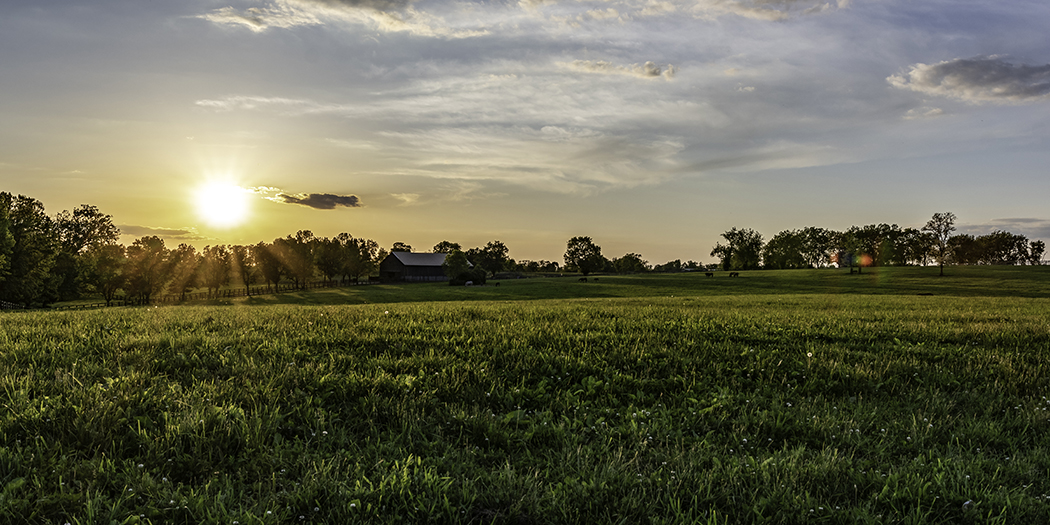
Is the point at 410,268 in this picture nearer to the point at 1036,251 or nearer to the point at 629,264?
the point at 629,264

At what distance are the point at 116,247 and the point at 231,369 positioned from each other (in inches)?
3456

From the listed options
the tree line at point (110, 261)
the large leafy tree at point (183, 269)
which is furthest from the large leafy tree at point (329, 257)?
the large leafy tree at point (183, 269)

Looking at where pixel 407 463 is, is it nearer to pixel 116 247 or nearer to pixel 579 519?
pixel 579 519

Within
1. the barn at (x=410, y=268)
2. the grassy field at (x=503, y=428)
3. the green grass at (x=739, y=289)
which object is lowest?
the green grass at (x=739, y=289)

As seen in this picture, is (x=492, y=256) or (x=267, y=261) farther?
(x=492, y=256)

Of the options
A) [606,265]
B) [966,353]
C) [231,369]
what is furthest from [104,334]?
[606,265]

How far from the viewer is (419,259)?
14000 cm

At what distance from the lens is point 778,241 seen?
171 meters

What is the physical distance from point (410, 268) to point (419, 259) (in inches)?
184

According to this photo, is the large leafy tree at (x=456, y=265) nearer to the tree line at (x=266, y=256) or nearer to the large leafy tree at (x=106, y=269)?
the tree line at (x=266, y=256)

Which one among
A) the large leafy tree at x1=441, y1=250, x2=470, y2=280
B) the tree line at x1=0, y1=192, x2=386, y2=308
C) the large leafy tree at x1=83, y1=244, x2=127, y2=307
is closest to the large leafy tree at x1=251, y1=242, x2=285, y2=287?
the tree line at x1=0, y1=192, x2=386, y2=308

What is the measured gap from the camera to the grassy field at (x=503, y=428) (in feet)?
11.7

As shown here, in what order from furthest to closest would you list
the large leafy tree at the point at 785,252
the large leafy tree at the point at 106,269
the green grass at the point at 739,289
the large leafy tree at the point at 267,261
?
the large leafy tree at the point at 785,252 < the large leafy tree at the point at 267,261 < the large leafy tree at the point at 106,269 < the green grass at the point at 739,289

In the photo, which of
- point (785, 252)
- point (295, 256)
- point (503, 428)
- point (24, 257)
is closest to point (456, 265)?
point (295, 256)
